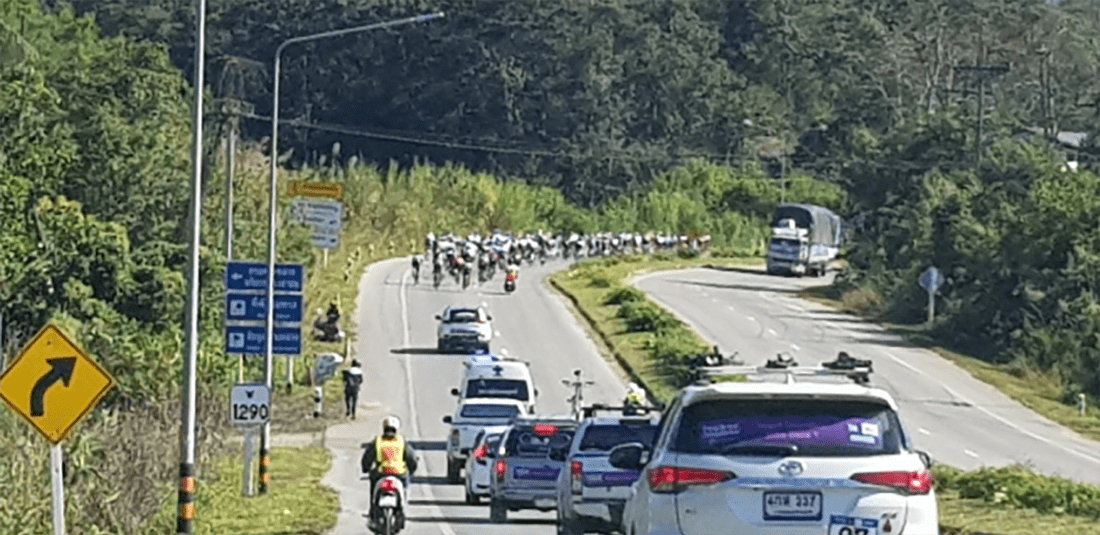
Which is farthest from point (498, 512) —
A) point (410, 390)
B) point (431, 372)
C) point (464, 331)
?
point (464, 331)

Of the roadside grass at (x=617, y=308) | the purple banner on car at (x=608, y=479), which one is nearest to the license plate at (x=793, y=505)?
the purple banner on car at (x=608, y=479)

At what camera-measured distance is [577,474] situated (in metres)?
23.8

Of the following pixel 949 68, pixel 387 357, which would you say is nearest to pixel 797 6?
pixel 949 68

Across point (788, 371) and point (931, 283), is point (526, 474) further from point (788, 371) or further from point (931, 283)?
point (931, 283)

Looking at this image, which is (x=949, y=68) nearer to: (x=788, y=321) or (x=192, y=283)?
(x=788, y=321)

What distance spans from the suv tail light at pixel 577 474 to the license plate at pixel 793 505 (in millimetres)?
9849

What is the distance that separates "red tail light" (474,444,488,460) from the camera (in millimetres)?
32562

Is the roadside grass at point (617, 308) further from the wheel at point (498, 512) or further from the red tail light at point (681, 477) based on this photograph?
the red tail light at point (681, 477)

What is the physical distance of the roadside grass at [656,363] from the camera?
24734 millimetres

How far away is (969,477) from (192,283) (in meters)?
12.7

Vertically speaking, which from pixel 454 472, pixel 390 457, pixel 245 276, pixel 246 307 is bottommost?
pixel 454 472

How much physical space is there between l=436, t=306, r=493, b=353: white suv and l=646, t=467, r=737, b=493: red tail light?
49445mm

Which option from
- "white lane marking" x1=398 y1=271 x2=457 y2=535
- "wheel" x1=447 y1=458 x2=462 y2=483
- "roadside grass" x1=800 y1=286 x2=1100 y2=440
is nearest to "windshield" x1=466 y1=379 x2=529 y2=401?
"white lane marking" x1=398 y1=271 x2=457 y2=535

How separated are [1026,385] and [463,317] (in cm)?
1621
